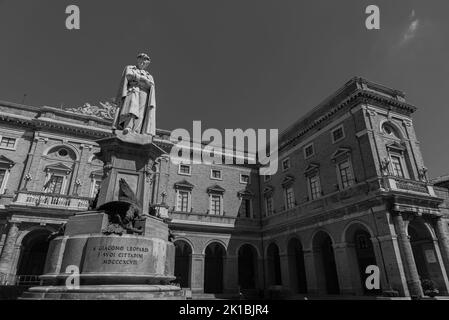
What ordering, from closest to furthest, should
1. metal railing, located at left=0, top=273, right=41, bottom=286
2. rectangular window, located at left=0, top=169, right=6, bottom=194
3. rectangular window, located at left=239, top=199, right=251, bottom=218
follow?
metal railing, located at left=0, top=273, right=41, bottom=286
rectangular window, located at left=0, top=169, right=6, bottom=194
rectangular window, located at left=239, top=199, right=251, bottom=218

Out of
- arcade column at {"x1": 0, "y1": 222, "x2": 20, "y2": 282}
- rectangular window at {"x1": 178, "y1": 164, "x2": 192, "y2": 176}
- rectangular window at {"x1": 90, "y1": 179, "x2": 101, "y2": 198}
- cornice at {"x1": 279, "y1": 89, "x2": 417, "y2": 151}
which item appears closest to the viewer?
arcade column at {"x1": 0, "y1": 222, "x2": 20, "y2": 282}

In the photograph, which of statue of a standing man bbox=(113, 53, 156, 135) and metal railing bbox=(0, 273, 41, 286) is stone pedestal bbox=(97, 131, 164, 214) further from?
metal railing bbox=(0, 273, 41, 286)

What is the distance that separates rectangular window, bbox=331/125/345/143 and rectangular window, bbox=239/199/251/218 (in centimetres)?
1082

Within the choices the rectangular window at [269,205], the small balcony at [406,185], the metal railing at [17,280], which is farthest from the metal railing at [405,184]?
the metal railing at [17,280]

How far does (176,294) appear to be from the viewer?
627 centimetres

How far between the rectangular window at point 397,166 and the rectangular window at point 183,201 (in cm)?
1669

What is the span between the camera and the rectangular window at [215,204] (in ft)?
85.5

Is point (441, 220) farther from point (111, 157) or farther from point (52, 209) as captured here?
point (52, 209)

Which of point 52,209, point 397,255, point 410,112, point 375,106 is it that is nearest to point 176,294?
point 397,255

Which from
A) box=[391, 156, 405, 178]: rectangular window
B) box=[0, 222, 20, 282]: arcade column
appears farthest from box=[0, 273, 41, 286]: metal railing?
box=[391, 156, 405, 178]: rectangular window

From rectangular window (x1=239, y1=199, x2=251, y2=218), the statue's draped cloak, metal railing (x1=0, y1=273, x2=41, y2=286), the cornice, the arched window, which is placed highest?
the cornice

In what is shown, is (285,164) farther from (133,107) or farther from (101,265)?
(101,265)

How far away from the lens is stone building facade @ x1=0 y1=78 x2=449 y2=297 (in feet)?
53.7

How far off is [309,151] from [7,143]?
2475cm
